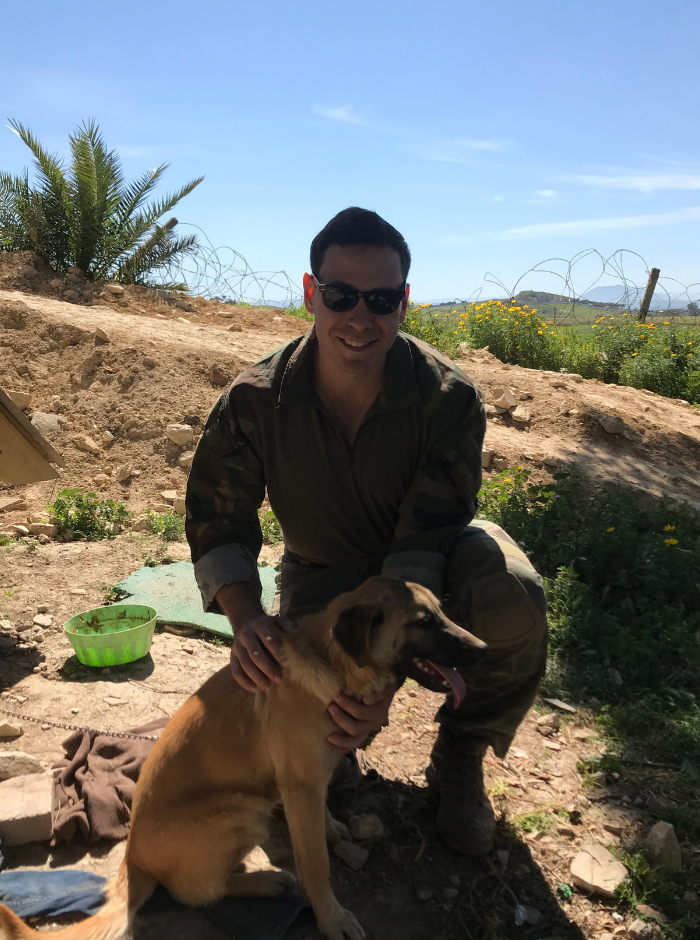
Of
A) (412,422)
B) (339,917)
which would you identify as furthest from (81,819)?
(412,422)

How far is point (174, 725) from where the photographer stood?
8.88 ft

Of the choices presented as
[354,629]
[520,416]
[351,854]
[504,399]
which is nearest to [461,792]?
[351,854]

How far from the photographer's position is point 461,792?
10.4 feet

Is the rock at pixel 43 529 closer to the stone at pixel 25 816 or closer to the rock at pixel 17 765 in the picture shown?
the rock at pixel 17 765

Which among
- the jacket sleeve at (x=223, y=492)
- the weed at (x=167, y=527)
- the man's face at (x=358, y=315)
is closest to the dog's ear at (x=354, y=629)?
the jacket sleeve at (x=223, y=492)

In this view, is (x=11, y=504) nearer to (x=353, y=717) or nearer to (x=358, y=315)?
(x=358, y=315)

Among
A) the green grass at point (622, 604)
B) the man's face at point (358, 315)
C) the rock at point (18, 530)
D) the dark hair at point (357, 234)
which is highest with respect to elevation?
the dark hair at point (357, 234)

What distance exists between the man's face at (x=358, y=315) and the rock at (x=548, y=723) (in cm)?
234

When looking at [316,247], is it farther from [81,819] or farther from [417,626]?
[81,819]

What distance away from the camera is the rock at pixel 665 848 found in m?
2.97

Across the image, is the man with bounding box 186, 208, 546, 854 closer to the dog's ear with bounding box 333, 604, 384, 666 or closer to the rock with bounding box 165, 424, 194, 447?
the dog's ear with bounding box 333, 604, 384, 666

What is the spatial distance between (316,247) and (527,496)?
3.96 metres

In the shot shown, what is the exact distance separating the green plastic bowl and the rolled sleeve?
1.32 meters

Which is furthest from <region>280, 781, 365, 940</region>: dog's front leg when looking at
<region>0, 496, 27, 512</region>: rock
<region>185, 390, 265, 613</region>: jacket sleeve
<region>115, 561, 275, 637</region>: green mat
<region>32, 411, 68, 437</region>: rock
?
<region>32, 411, 68, 437</region>: rock
